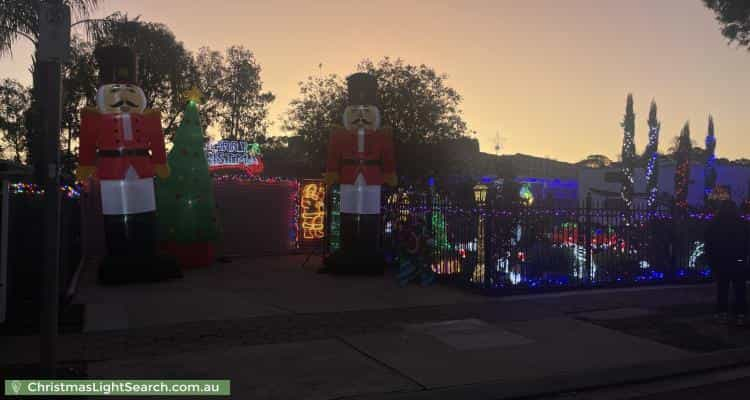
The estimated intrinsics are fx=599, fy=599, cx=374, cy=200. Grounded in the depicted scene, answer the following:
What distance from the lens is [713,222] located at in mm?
8625

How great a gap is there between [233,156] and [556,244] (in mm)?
11225

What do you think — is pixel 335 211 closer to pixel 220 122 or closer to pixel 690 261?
pixel 690 261

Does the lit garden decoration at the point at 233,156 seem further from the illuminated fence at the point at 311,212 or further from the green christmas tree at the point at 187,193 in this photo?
the green christmas tree at the point at 187,193

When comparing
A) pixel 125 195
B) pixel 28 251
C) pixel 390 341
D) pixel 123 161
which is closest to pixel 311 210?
pixel 125 195

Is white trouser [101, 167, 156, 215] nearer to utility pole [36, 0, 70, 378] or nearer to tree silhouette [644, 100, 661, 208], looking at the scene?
utility pole [36, 0, 70, 378]

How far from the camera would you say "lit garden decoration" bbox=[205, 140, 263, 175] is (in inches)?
741

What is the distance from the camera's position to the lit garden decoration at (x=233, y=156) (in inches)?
741

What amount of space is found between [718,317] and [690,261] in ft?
14.1

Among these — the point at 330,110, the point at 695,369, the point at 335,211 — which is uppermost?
the point at 330,110

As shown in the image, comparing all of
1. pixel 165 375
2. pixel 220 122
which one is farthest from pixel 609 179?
pixel 165 375

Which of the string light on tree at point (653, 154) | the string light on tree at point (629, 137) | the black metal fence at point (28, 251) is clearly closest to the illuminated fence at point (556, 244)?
the black metal fence at point (28, 251)

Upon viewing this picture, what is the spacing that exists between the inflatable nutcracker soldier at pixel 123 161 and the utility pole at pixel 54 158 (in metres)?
6.58

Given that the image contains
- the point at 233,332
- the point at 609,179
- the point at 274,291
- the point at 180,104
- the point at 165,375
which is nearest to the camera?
the point at 165,375

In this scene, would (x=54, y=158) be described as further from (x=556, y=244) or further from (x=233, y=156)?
(x=233, y=156)
